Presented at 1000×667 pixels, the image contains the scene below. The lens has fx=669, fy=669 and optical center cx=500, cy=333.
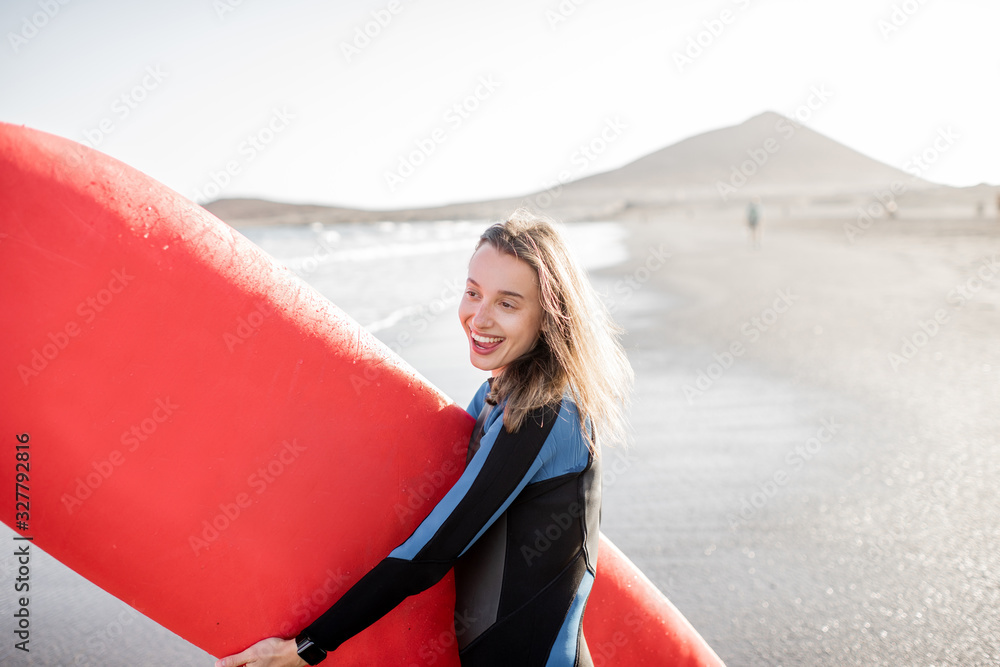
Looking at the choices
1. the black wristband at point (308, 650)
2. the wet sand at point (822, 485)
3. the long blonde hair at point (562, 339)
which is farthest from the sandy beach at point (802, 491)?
the long blonde hair at point (562, 339)

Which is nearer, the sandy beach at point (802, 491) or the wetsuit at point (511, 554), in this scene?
the wetsuit at point (511, 554)

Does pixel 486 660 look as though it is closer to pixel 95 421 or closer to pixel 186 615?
pixel 186 615

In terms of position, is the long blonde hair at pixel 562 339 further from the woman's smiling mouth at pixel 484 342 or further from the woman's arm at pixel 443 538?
the woman's arm at pixel 443 538

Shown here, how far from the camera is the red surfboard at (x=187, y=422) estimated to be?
1.35m

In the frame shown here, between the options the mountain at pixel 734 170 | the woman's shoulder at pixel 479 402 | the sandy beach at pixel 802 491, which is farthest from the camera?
the mountain at pixel 734 170

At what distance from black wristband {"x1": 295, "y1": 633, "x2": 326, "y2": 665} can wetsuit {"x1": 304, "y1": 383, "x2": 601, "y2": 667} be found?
0.02 meters

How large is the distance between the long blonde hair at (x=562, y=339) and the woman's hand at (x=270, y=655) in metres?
0.70

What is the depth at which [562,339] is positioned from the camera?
5.17ft

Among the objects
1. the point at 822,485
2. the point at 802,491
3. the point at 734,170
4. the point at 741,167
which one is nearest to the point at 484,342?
the point at 802,491

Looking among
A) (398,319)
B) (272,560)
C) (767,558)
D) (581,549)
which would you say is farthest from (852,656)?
(398,319)

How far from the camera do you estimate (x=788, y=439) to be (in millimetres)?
4137

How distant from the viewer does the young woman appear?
137 cm

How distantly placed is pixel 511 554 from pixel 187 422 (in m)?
0.75

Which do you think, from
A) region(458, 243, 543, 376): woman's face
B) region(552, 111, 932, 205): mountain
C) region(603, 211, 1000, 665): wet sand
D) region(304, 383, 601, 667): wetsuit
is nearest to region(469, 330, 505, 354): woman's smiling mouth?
region(458, 243, 543, 376): woman's face
